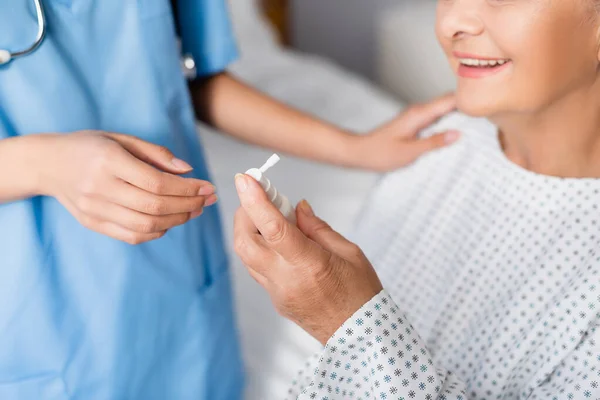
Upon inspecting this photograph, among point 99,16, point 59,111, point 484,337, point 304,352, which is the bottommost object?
point 304,352

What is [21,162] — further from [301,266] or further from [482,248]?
[482,248]

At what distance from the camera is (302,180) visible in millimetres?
1599

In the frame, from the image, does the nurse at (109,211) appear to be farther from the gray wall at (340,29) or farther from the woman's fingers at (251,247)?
the gray wall at (340,29)

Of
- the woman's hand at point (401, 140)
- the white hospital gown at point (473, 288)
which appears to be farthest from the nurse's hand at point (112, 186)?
the woman's hand at point (401, 140)

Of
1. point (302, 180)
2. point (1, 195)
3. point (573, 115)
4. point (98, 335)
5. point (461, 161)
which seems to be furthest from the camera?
point (302, 180)

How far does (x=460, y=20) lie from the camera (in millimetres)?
880

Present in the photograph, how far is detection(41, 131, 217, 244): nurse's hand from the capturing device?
0.64 metres

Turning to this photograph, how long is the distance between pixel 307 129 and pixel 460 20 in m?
0.30

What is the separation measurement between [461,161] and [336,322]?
1.65 feet

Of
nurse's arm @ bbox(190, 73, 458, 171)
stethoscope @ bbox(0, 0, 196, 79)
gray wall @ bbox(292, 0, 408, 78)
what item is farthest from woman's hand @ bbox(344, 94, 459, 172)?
gray wall @ bbox(292, 0, 408, 78)

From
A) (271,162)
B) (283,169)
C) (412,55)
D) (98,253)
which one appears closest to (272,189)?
(271,162)

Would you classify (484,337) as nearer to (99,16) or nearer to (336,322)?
(336,322)

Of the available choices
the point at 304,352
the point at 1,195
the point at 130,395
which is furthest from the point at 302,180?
the point at 1,195

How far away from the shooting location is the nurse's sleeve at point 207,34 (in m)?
0.94
